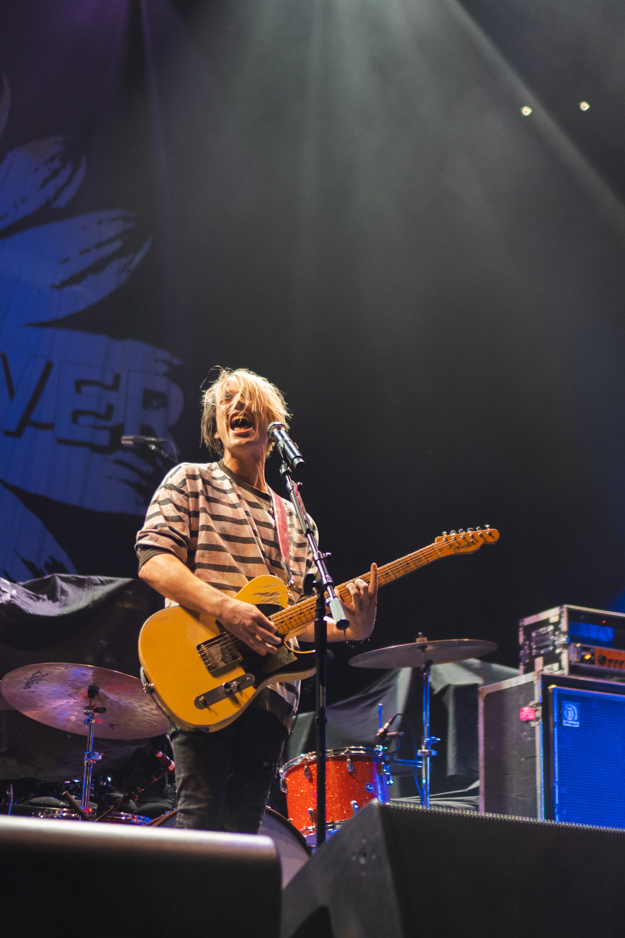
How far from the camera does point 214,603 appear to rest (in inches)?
95.0

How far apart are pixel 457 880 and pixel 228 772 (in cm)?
136

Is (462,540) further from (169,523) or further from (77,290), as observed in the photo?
(77,290)

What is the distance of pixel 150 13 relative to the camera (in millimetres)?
6570

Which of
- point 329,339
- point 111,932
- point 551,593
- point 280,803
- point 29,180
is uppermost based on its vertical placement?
point 29,180

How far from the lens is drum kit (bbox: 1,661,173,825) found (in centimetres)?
435

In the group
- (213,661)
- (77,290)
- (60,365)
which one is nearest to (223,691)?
(213,661)

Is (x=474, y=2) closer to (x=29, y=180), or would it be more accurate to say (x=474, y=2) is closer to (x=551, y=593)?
(x=29, y=180)

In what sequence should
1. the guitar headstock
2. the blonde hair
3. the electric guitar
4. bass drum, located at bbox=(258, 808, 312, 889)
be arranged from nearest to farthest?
the electric guitar < the blonde hair < bass drum, located at bbox=(258, 808, 312, 889) < the guitar headstock

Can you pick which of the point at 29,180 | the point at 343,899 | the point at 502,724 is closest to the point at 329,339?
the point at 29,180

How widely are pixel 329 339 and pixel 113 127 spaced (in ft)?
8.33

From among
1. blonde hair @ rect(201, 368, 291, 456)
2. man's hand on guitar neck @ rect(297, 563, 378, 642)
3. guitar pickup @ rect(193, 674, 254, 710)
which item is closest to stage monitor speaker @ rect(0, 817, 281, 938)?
guitar pickup @ rect(193, 674, 254, 710)

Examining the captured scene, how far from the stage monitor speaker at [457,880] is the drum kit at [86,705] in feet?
10.9

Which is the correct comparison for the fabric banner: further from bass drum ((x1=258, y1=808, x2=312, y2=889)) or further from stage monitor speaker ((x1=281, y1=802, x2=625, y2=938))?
stage monitor speaker ((x1=281, y1=802, x2=625, y2=938))

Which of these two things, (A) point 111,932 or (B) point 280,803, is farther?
(B) point 280,803
